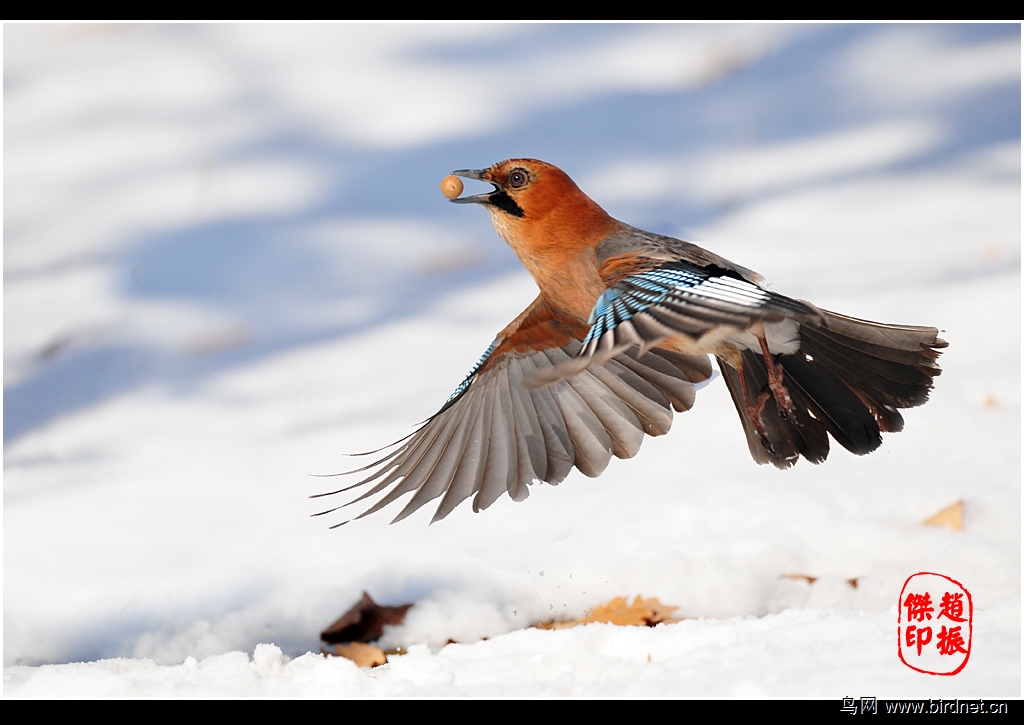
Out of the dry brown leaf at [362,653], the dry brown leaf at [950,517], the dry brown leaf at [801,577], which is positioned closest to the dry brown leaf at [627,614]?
the dry brown leaf at [801,577]

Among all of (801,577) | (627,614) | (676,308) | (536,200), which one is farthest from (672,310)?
(801,577)

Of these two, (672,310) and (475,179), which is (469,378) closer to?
(475,179)

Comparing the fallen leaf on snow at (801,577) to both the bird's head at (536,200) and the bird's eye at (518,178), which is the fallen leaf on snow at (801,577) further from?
the bird's eye at (518,178)

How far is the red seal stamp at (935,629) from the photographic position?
9.80 ft

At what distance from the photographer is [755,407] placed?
407cm

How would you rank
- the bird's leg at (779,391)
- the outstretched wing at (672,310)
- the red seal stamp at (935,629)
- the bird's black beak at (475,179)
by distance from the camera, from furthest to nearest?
the bird's leg at (779,391)
the bird's black beak at (475,179)
the red seal stamp at (935,629)
the outstretched wing at (672,310)

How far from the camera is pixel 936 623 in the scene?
314cm

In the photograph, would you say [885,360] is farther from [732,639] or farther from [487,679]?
[487,679]

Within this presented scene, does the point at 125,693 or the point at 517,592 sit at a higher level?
the point at 517,592

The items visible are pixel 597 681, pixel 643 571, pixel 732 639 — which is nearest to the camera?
pixel 597 681

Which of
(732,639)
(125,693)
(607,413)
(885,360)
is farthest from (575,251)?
(125,693)

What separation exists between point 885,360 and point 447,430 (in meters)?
1.99

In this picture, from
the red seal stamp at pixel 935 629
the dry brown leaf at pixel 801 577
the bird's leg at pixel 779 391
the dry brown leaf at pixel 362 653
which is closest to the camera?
the red seal stamp at pixel 935 629

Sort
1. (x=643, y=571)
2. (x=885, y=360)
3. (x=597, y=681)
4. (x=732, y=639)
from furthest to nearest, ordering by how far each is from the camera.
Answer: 1. (x=643, y=571)
2. (x=885, y=360)
3. (x=732, y=639)
4. (x=597, y=681)
